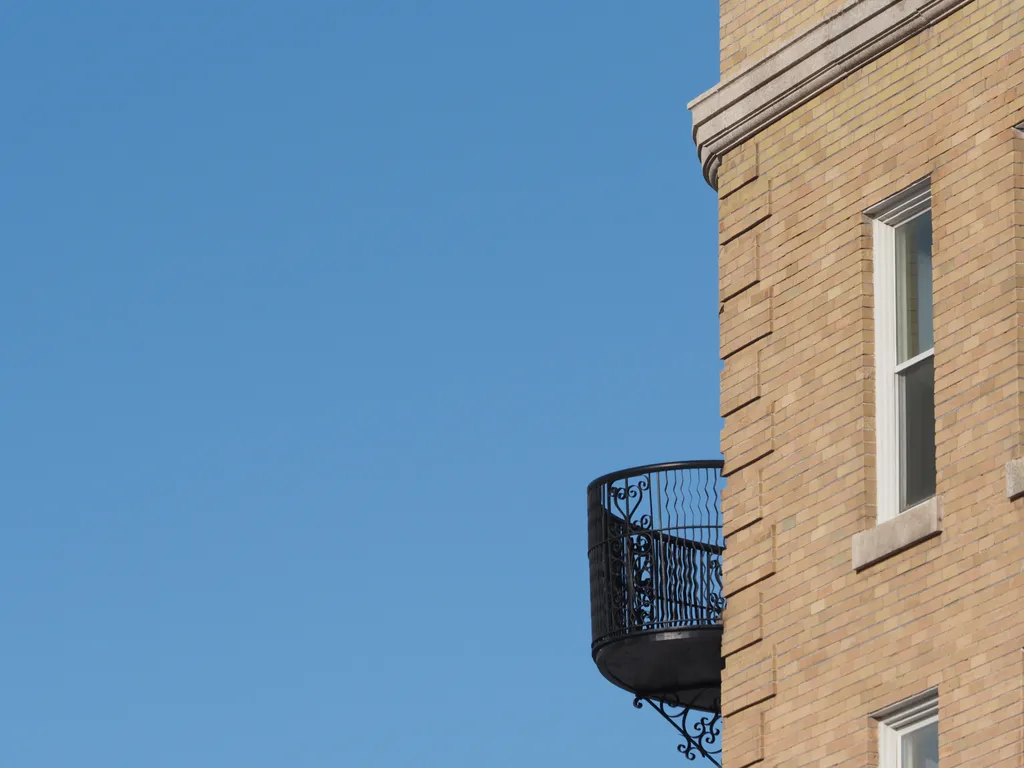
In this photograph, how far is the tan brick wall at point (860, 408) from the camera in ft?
48.4

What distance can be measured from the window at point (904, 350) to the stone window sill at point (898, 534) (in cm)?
21

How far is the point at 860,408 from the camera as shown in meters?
15.9

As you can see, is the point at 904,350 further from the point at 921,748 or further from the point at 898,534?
the point at 921,748

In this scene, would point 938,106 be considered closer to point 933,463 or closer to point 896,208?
point 896,208

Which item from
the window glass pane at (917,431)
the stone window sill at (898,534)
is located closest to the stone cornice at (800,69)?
the window glass pane at (917,431)

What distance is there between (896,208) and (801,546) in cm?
226

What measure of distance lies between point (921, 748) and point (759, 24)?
549cm

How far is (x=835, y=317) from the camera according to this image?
16375 mm

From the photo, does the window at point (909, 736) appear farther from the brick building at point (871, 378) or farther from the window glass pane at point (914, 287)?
the window glass pane at point (914, 287)

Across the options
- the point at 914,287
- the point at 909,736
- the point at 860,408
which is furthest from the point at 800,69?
the point at 909,736

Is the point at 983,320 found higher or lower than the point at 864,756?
higher

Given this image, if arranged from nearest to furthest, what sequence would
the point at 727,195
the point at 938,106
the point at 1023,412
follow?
the point at 1023,412 < the point at 938,106 < the point at 727,195

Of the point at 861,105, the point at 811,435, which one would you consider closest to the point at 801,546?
the point at 811,435

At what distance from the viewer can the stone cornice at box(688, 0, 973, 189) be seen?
1648 cm
